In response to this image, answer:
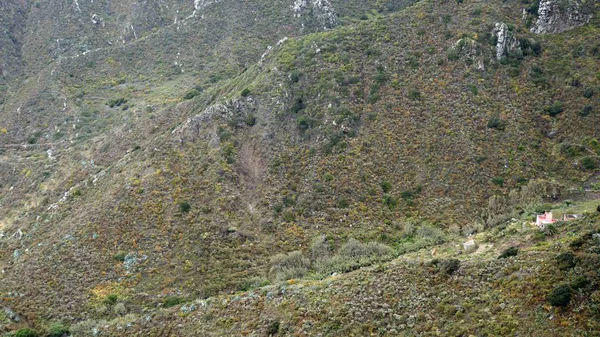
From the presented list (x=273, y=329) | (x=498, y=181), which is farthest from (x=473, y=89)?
(x=273, y=329)

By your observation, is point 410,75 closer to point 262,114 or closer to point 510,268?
point 262,114

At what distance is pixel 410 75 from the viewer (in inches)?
2287

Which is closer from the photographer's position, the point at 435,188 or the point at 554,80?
the point at 435,188

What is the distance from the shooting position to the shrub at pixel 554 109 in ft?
168

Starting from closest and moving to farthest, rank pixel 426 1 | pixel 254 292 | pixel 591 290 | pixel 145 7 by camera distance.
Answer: pixel 591 290
pixel 254 292
pixel 426 1
pixel 145 7

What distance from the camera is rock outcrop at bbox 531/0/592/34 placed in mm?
60125

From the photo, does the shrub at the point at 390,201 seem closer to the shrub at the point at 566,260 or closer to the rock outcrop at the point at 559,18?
the shrub at the point at 566,260

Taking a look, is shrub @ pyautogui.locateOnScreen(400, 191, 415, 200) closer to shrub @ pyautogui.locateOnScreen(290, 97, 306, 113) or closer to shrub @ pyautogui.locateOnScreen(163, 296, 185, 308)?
shrub @ pyautogui.locateOnScreen(290, 97, 306, 113)

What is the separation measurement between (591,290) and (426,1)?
177ft

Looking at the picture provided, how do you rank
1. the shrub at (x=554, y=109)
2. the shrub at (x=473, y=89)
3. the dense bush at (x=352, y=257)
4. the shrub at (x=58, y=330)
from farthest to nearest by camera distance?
1. the shrub at (x=473, y=89)
2. the shrub at (x=554, y=109)
3. the dense bush at (x=352, y=257)
4. the shrub at (x=58, y=330)

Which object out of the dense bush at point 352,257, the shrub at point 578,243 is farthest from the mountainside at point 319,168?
the shrub at point 578,243

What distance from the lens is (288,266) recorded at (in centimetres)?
4094

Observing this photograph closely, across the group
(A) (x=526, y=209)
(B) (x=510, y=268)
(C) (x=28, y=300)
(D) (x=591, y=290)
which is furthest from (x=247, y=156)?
(D) (x=591, y=290)

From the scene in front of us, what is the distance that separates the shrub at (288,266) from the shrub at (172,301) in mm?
7192
